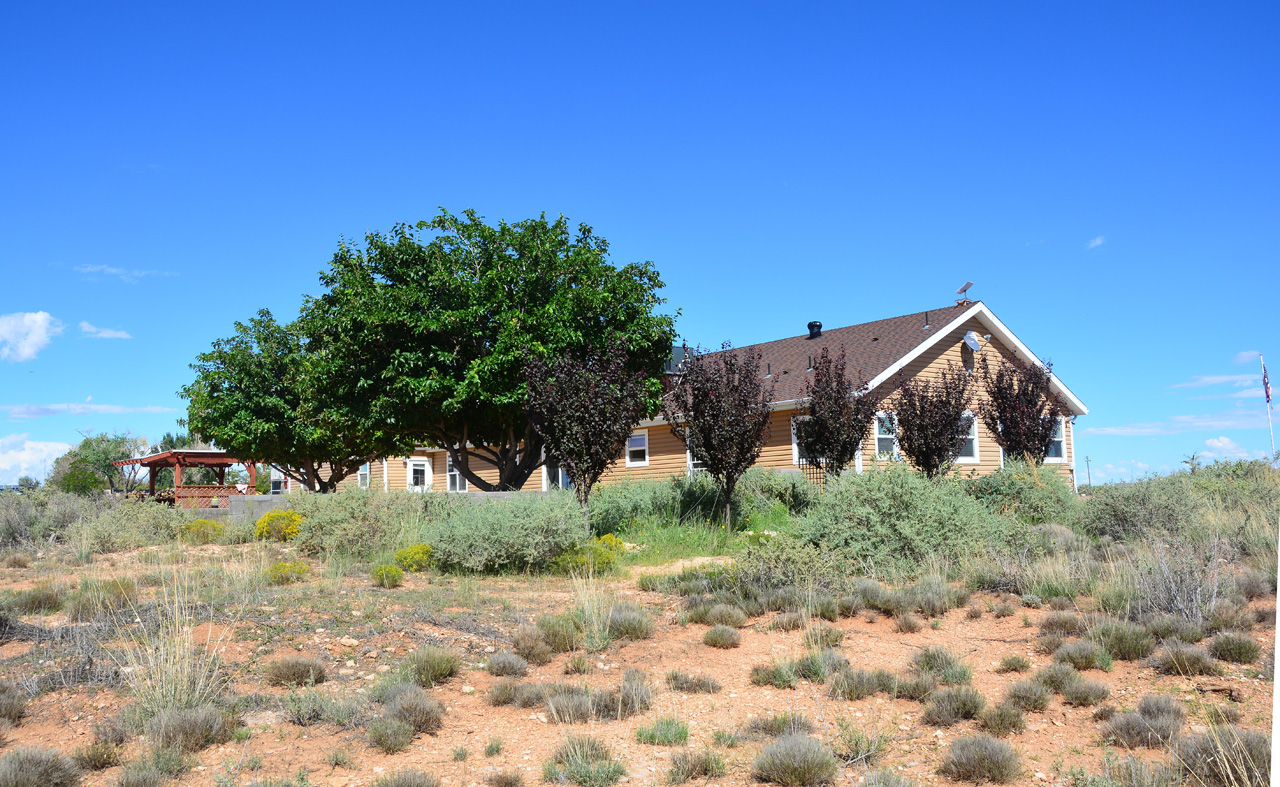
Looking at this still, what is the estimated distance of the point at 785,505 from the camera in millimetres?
17422

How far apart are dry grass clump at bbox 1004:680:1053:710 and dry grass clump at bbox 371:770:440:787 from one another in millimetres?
3862

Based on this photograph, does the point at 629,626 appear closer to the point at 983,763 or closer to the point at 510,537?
the point at 983,763

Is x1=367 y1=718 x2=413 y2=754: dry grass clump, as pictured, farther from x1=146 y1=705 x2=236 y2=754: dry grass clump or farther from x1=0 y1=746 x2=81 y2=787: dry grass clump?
x1=0 y1=746 x2=81 y2=787: dry grass clump

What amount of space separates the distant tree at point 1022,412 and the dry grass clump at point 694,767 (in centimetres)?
1689

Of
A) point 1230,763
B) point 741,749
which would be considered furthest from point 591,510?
point 1230,763

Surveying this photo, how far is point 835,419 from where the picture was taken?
658 inches

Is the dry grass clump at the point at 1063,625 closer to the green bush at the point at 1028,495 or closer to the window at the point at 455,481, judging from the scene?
the green bush at the point at 1028,495

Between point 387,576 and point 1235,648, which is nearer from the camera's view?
point 1235,648

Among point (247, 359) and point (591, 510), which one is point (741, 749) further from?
point (247, 359)

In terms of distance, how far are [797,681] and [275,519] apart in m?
12.7

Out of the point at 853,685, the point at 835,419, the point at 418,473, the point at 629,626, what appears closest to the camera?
the point at 853,685

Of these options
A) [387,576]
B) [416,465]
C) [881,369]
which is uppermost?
[881,369]

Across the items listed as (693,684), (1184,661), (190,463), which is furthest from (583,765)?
(190,463)

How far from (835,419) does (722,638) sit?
33.1 feet
